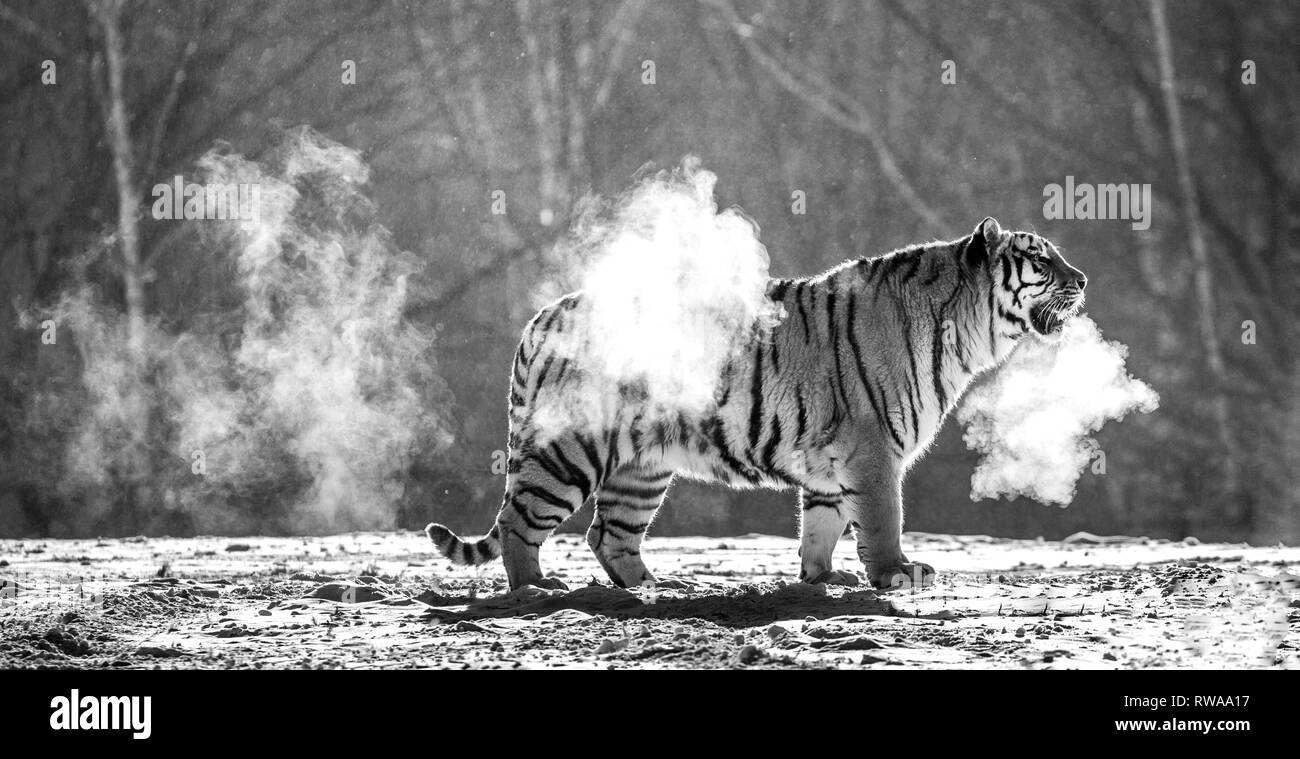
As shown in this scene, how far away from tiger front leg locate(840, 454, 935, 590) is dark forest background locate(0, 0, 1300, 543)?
18.9 ft

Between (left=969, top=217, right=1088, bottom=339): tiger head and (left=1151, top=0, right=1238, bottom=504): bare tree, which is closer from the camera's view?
(left=969, top=217, right=1088, bottom=339): tiger head

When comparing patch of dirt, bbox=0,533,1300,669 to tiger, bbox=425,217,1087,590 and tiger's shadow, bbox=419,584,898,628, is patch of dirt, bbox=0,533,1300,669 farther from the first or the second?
tiger, bbox=425,217,1087,590

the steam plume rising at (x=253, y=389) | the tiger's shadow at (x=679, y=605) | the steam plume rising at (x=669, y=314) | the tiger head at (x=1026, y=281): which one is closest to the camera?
the tiger's shadow at (x=679, y=605)

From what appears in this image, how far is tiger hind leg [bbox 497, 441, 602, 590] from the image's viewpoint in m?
6.42

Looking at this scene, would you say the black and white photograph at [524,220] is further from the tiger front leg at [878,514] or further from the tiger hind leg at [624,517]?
the tiger front leg at [878,514]

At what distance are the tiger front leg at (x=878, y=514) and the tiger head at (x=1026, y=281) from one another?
38.7 inches

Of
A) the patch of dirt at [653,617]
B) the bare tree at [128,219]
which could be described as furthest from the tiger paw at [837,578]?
the bare tree at [128,219]

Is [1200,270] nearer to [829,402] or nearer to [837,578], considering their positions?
[837,578]

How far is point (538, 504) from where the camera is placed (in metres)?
Result: 6.42

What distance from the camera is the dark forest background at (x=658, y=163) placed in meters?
11.8

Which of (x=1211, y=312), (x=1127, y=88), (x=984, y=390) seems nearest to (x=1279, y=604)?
(x=984, y=390)

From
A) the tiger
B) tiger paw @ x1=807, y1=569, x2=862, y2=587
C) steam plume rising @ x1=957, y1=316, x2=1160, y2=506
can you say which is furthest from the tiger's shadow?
steam plume rising @ x1=957, y1=316, x2=1160, y2=506

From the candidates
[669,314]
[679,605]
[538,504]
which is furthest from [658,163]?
[679,605]

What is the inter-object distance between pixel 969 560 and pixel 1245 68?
5676mm
